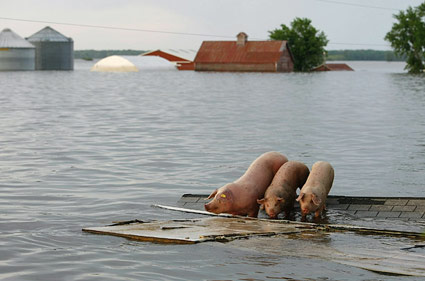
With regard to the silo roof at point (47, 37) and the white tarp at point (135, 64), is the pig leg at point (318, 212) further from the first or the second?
the silo roof at point (47, 37)

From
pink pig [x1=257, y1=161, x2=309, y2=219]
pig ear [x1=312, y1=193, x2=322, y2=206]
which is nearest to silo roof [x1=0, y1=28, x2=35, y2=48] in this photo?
pink pig [x1=257, y1=161, x2=309, y2=219]

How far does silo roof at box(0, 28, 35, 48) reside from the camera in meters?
169

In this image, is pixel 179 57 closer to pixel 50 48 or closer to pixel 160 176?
pixel 50 48

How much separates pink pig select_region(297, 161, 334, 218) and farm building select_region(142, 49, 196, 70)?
532ft

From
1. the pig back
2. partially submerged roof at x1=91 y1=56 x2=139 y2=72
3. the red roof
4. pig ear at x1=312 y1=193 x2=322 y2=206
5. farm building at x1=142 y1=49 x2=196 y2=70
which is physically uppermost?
the pig back

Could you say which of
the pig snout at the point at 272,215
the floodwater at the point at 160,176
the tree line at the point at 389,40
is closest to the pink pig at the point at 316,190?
the pig snout at the point at 272,215

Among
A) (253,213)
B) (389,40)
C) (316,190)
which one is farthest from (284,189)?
(389,40)

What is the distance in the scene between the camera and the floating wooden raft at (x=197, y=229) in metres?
11.6

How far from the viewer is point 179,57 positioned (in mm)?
179000

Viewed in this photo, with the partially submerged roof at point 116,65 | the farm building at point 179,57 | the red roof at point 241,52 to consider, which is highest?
the red roof at point 241,52

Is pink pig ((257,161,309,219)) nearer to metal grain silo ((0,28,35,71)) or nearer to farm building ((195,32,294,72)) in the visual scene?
farm building ((195,32,294,72))

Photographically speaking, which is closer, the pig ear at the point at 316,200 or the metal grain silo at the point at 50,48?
the pig ear at the point at 316,200

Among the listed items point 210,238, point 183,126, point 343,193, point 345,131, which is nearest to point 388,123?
point 345,131

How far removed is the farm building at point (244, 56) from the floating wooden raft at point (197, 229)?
139150mm
